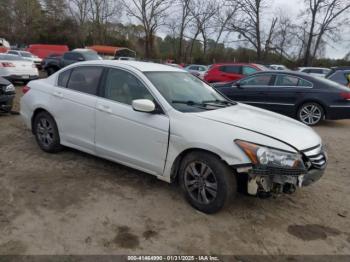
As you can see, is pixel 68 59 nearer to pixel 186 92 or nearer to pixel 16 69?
pixel 16 69

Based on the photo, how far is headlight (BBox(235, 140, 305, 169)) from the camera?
338cm

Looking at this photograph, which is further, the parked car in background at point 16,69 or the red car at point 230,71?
the red car at point 230,71

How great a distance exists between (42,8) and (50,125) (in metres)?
60.1

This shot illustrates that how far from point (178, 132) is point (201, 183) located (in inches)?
24.4

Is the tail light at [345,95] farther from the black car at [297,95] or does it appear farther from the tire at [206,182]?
the tire at [206,182]

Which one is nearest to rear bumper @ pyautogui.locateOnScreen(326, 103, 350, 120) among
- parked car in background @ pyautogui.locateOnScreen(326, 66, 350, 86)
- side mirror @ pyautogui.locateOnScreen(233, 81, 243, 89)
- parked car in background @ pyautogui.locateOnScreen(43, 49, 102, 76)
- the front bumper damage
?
side mirror @ pyautogui.locateOnScreen(233, 81, 243, 89)

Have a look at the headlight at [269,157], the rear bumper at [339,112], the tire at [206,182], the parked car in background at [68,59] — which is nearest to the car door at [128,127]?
the tire at [206,182]

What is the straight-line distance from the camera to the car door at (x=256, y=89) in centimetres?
967

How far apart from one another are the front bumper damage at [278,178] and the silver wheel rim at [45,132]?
3301 millimetres

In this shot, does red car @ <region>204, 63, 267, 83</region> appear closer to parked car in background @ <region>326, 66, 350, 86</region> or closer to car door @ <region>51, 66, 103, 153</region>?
parked car in background @ <region>326, 66, 350, 86</region>

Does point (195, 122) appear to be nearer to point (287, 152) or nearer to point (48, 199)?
point (287, 152)

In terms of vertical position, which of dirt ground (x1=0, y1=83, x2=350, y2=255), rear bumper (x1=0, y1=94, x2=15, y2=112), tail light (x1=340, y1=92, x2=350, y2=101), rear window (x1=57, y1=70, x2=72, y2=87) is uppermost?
rear window (x1=57, y1=70, x2=72, y2=87)

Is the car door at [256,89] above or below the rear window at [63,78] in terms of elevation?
below

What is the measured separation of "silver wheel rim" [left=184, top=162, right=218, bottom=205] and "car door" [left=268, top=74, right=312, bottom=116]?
249 inches
